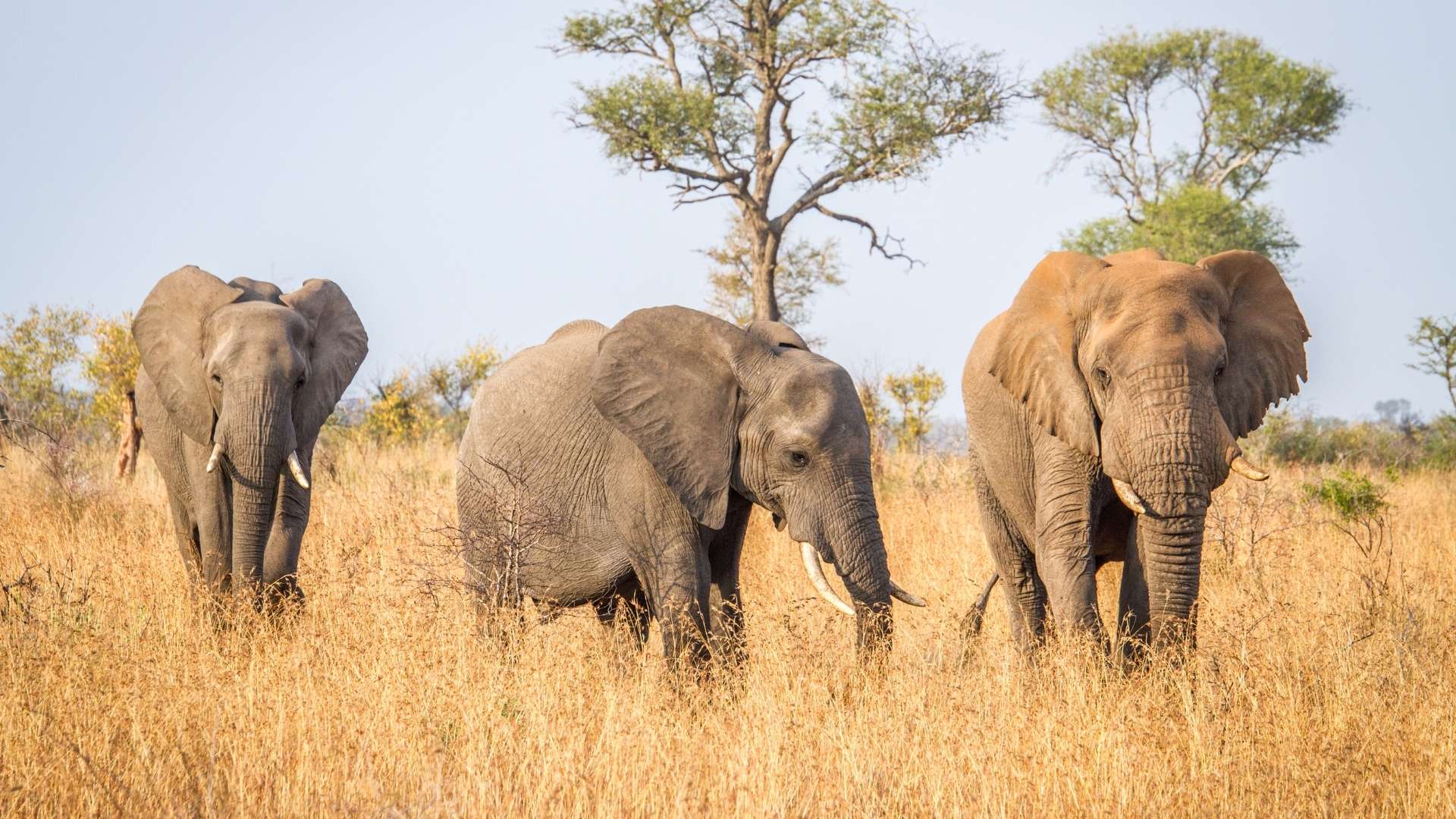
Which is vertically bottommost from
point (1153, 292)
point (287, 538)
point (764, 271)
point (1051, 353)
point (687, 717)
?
point (687, 717)

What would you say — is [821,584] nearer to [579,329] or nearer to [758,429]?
[758,429]

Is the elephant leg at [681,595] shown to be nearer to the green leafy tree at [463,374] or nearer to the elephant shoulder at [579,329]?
the elephant shoulder at [579,329]

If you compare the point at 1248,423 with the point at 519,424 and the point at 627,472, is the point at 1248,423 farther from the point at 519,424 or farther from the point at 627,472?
the point at 519,424

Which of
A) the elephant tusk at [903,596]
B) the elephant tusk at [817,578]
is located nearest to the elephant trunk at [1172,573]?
the elephant tusk at [903,596]

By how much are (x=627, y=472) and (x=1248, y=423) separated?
111 inches

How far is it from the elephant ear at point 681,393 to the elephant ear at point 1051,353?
1.35 metres

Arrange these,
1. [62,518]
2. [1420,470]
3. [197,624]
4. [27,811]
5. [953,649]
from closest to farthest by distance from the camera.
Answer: [27,811] < [953,649] < [197,624] < [62,518] < [1420,470]

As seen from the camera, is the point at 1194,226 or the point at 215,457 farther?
the point at 1194,226

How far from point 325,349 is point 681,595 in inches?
131

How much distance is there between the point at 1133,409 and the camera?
6258 millimetres

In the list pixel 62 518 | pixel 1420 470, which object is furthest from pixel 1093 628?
pixel 1420 470

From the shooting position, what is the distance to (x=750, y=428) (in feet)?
20.9

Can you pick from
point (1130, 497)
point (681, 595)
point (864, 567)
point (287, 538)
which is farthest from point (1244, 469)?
point (287, 538)

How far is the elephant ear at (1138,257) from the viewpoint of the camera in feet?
22.1
